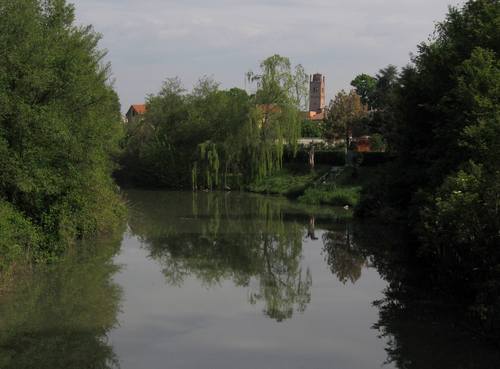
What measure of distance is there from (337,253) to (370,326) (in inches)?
385

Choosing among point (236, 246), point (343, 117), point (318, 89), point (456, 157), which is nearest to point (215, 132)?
point (343, 117)

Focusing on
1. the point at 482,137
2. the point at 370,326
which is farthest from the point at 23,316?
the point at 482,137

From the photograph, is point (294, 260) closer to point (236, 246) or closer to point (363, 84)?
point (236, 246)

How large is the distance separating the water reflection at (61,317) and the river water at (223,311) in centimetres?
3

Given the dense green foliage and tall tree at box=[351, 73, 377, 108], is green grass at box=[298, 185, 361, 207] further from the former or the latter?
tall tree at box=[351, 73, 377, 108]

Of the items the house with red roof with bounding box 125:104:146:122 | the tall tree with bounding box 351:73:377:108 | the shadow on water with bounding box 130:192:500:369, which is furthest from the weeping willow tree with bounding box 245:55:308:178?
the tall tree with bounding box 351:73:377:108

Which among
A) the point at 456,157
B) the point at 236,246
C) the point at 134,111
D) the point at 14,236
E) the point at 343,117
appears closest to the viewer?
the point at 14,236

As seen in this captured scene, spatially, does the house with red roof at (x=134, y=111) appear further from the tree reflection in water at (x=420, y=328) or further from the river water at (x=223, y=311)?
the tree reflection in water at (x=420, y=328)

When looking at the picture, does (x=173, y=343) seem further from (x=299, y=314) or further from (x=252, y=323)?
(x=299, y=314)

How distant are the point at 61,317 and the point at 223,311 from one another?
12.0ft

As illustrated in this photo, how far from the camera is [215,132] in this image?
2037 inches

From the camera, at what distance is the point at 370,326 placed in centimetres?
1379

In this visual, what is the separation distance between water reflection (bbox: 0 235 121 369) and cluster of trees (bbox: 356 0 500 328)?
7348mm

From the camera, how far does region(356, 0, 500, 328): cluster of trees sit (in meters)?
13.4
